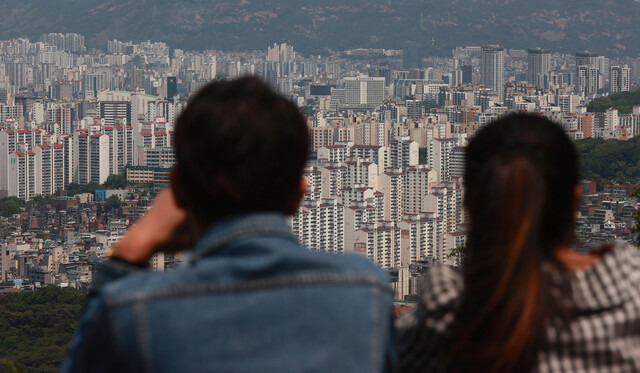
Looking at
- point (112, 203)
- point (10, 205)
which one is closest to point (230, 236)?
point (112, 203)

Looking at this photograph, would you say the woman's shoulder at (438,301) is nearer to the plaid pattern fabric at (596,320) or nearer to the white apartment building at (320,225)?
the plaid pattern fabric at (596,320)

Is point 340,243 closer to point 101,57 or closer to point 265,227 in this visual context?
point 265,227

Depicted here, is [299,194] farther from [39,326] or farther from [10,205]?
[10,205]

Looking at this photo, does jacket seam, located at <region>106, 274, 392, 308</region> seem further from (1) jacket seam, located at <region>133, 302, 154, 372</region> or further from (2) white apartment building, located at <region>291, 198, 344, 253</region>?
Result: (2) white apartment building, located at <region>291, 198, 344, 253</region>

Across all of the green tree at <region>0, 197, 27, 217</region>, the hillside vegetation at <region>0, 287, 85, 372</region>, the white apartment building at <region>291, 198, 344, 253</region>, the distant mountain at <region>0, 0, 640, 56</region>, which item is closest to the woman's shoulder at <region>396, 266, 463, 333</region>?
the hillside vegetation at <region>0, 287, 85, 372</region>

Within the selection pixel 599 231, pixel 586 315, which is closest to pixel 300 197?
pixel 586 315

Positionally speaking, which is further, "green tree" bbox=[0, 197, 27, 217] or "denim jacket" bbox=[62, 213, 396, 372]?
"green tree" bbox=[0, 197, 27, 217]

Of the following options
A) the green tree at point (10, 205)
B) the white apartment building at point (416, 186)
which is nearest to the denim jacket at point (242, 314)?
the white apartment building at point (416, 186)
